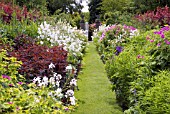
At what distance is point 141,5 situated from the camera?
22266mm

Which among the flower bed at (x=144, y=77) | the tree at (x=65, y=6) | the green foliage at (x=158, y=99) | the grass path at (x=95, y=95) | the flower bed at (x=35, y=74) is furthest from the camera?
the tree at (x=65, y=6)

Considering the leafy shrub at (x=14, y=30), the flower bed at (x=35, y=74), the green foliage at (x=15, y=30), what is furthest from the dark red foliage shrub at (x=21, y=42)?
the green foliage at (x=15, y=30)

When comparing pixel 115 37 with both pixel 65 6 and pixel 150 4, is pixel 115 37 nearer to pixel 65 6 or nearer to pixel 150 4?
pixel 150 4

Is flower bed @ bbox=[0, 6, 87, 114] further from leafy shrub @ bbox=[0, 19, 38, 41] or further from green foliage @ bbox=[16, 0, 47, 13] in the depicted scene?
green foliage @ bbox=[16, 0, 47, 13]

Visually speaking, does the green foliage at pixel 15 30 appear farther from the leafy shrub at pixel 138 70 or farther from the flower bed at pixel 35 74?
the leafy shrub at pixel 138 70

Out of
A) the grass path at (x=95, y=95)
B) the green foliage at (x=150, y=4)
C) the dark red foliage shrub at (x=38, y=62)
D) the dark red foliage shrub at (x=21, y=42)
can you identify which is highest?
the green foliage at (x=150, y=4)

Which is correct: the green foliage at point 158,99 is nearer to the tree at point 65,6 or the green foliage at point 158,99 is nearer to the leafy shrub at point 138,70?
the leafy shrub at point 138,70

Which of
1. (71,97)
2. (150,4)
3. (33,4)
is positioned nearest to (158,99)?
(71,97)

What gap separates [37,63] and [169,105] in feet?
7.56

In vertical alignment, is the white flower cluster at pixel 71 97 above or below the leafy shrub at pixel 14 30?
below

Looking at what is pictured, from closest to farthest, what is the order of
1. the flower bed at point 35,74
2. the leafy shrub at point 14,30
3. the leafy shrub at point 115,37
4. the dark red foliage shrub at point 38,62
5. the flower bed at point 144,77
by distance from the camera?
the flower bed at point 35,74, the flower bed at point 144,77, the dark red foliage shrub at point 38,62, the leafy shrub at point 14,30, the leafy shrub at point 115,37

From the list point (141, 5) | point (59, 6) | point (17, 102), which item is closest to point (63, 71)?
point (17, 102)

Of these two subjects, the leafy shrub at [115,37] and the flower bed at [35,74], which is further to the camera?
the leafy shrub at [115,37]

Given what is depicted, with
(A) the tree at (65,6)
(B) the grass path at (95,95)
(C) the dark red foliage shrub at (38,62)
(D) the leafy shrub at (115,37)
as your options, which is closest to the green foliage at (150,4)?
(D) the leafy shrub at (115,37)
